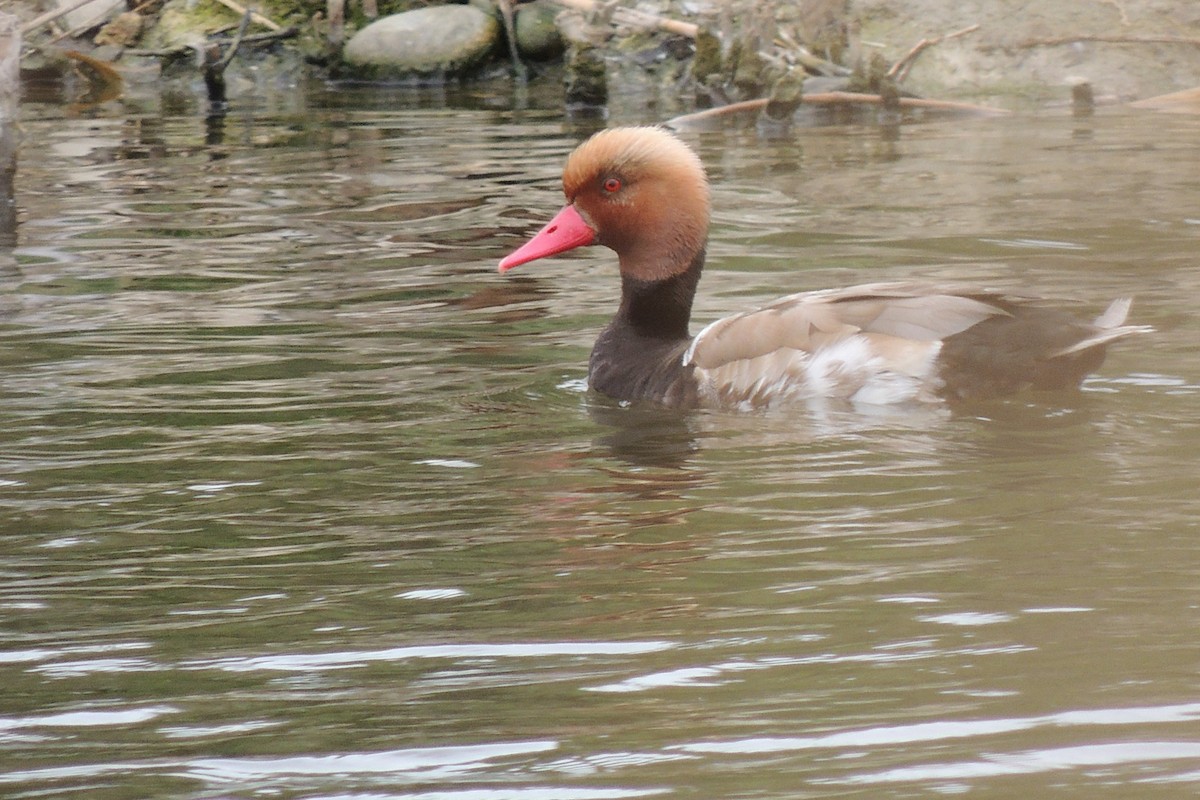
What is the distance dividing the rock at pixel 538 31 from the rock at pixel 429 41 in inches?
10.8

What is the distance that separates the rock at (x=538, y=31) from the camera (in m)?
18.2

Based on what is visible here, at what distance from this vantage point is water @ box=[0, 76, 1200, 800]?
3.11 meters

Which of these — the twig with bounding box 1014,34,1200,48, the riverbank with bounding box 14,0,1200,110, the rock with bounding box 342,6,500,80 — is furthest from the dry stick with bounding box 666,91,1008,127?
the rock with bounding box 342,6,500,80

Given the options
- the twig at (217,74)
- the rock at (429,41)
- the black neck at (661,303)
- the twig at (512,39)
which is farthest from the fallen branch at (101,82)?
the black neck at (661,303)

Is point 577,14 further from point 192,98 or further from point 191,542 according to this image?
point 191,542

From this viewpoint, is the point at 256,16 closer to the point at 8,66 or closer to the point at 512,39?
the point at 512,39

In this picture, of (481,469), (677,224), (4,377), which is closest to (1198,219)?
(677,224)

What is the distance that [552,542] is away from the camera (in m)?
4.51

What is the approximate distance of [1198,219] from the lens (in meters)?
9.01

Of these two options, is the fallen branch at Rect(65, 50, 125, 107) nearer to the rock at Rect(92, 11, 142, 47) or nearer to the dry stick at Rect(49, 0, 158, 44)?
the dry stick at Rect(49, 0, 158, 44)

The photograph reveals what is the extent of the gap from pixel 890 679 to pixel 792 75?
10726 millimetres

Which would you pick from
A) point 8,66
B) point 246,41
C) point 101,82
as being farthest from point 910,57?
point 101,82

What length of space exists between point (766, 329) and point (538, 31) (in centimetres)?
1265

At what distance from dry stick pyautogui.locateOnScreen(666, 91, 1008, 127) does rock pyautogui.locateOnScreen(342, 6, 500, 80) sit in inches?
189
